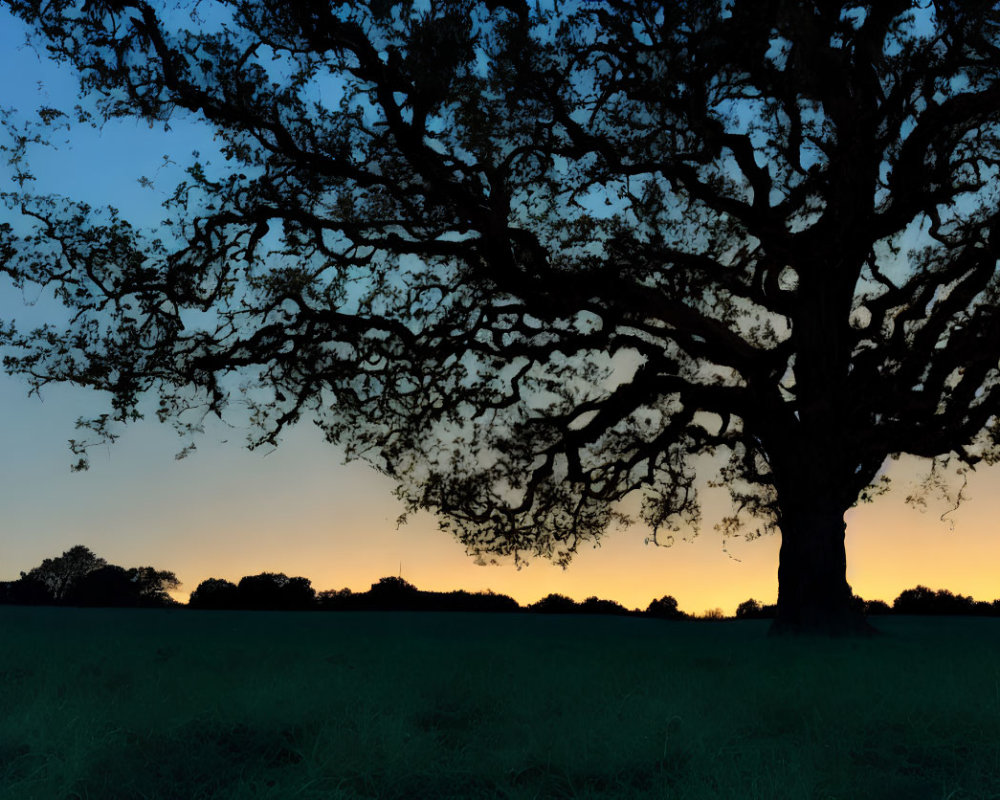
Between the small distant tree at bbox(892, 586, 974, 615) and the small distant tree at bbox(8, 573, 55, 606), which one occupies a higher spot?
the small distant tree at bbox(892, 586, 974, 615)

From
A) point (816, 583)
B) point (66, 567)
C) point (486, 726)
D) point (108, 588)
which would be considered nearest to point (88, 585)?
point (108, 588)

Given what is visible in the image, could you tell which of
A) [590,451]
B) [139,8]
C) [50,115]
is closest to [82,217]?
[50,115]

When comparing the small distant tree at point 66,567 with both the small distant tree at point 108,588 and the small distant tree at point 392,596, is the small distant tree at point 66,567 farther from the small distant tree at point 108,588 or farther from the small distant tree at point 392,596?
the small distant tree at point 392,596

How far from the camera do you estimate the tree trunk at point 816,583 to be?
1698 cm

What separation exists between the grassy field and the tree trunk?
558 cm

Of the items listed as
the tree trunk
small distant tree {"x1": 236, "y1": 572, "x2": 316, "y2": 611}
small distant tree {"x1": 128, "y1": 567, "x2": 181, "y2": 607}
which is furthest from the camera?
small distant tree {"x1": 128, "y1": 567, "x2": 181, "y2": 607}

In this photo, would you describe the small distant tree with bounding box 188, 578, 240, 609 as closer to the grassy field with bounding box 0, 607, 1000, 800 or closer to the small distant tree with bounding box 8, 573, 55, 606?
the small distant tree with bounding box 8, 573, 55, 606

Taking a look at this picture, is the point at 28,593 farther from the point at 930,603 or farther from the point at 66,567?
the point at 930,603

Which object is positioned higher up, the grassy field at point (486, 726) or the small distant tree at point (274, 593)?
the small distant tree at point (274, 593)

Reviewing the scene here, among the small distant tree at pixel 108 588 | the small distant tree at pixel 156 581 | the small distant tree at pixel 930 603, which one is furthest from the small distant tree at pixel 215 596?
the small distant tree at pixel 930 603

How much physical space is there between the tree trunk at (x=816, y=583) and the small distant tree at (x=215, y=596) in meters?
20.8

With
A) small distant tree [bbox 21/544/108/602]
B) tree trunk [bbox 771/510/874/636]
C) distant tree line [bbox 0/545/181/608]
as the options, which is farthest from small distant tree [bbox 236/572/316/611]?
small distant tree [bbox 21/544/108/602]

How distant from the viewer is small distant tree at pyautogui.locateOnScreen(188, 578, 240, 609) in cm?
3138

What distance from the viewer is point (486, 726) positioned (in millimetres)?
6855
